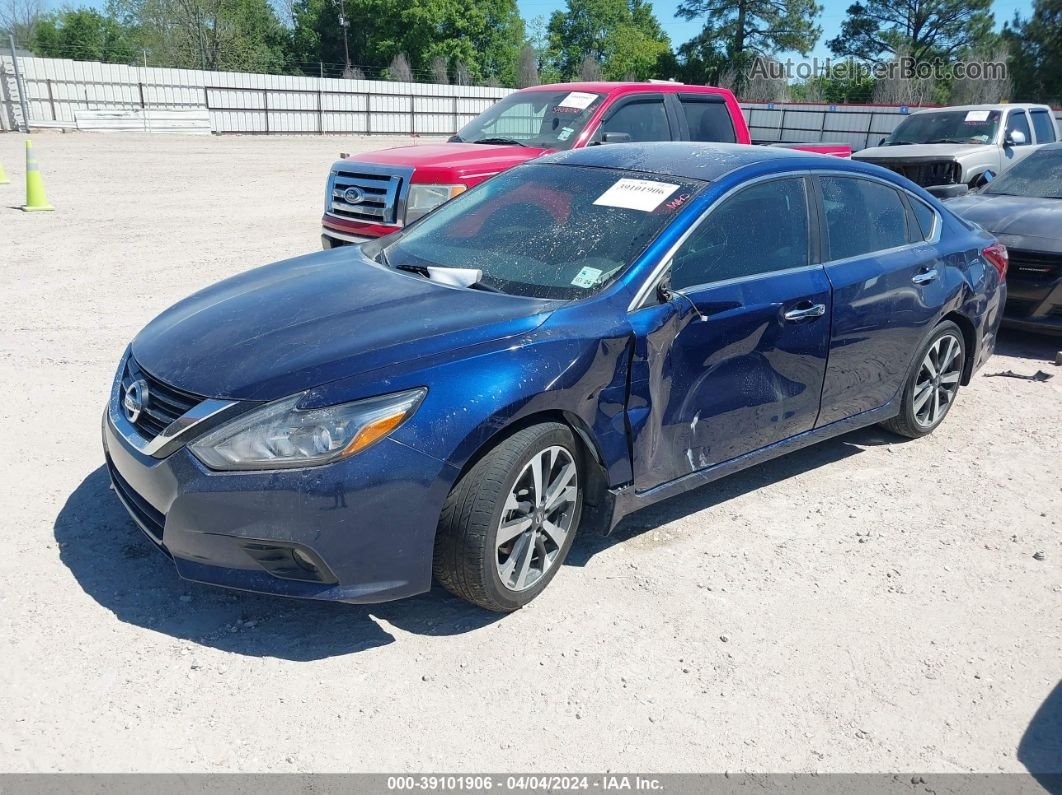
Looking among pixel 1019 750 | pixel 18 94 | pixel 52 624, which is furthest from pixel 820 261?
pixel 18 94

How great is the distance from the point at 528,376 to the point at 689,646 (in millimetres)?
1165

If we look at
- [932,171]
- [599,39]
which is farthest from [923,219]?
[599,39]

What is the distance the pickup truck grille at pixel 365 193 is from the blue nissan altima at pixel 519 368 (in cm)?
303

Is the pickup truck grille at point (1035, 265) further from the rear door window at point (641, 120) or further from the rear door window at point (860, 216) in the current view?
the rear door window at point (641, 120)

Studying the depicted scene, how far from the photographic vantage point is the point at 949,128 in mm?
13180

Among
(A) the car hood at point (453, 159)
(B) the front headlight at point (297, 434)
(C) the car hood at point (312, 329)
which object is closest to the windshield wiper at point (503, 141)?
(A) the car hood at point (453, 159)

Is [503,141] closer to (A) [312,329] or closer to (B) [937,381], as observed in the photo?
(B) [937,381]

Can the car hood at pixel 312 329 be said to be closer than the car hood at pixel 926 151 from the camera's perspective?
Yes

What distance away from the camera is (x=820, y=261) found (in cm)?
430

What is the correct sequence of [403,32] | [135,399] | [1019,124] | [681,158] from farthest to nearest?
[403,32]
[1019,124]
[681,158]
[135,399]

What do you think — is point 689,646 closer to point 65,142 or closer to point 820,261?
point 820,261

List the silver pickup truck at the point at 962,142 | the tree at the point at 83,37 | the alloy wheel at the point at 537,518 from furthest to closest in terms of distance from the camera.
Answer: the tree at the point at 83,37 → the silver pickup truck at the point at 962,142 → the alloy wheel at the point at 537,518

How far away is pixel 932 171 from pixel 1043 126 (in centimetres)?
323

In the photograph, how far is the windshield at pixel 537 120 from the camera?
820 centimetres
